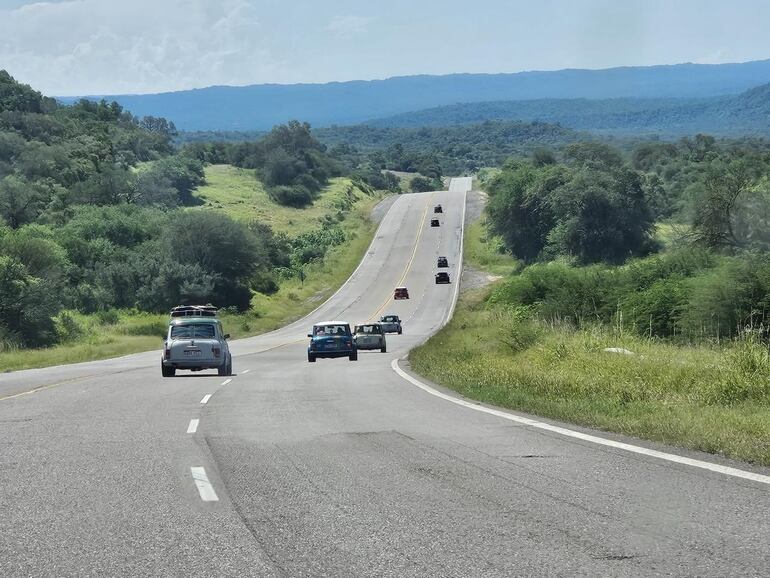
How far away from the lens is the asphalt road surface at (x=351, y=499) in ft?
21.9

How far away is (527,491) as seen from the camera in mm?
8922

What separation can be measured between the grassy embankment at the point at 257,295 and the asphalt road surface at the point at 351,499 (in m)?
24.7

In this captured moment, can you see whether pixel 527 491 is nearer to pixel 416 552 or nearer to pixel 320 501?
pixel 320 501

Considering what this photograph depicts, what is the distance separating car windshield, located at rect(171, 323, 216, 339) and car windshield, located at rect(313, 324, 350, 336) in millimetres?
11196

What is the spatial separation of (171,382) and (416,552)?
18.9 meters

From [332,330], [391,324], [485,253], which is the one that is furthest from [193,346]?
[485,253]

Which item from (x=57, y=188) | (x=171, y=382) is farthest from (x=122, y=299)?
(x=171, y=382)

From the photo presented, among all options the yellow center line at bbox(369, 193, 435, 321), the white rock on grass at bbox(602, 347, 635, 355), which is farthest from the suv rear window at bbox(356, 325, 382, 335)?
the yellow center line at bbox(369, 193, 435, 321)

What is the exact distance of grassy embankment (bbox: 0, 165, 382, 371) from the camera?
49.7 m

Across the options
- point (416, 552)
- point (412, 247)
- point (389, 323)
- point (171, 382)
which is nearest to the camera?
point (416, 552)

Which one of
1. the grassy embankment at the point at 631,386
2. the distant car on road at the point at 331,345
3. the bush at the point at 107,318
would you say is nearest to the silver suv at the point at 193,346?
the grassy embankment at the point at 631,386

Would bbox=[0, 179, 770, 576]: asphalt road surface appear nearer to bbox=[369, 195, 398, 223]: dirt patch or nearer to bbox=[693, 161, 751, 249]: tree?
bbox=[693, 161, 751, 249]: tree

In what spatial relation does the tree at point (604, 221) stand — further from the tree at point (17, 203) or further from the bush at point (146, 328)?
the tree at point (17, 203)

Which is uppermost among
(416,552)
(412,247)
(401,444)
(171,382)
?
(416,552)
